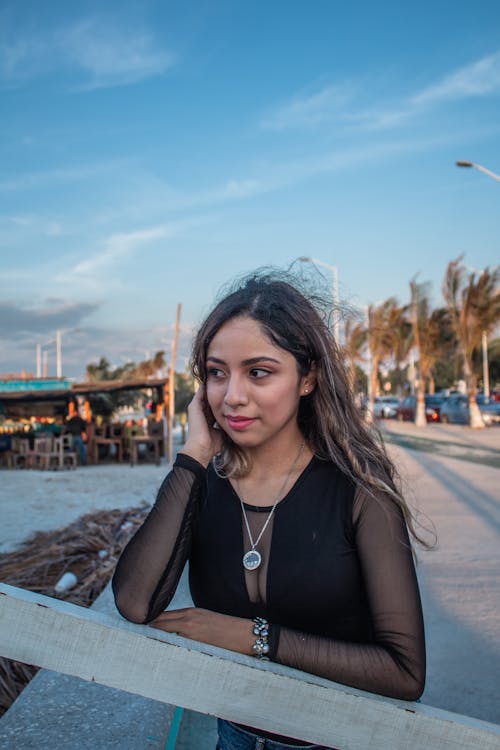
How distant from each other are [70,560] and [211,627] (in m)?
4.97

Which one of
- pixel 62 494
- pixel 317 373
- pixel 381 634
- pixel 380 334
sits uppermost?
pixel 380 334

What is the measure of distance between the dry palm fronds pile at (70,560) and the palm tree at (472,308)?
1941cm

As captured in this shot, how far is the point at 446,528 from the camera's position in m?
6.99

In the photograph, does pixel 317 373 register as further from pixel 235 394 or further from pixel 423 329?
pixel 423 329

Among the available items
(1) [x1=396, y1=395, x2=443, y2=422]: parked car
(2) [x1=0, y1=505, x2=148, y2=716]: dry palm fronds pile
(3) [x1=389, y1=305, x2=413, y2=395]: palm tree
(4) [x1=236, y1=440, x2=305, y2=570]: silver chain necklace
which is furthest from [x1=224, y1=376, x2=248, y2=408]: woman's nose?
(1) [x1=396, y1=395, x2=443, y2=422]: parked car

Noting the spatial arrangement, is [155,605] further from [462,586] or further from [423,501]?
[423,501]

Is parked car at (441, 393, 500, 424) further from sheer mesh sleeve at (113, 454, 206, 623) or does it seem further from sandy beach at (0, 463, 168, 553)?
sheer mesh sleeve at (113, 454, 206, 623)

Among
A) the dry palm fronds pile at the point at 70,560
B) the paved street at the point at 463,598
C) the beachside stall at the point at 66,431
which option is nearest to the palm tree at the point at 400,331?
the beachside stall at the point at 66,431

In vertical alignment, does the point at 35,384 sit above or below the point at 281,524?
above

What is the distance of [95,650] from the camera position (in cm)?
100

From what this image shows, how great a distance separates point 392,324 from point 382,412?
771cm

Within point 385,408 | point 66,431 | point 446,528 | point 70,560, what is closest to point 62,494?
point 70,560

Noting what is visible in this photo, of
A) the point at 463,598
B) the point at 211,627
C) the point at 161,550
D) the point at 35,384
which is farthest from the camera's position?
the point at 35,384

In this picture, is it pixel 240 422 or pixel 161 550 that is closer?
pixel 161 550
